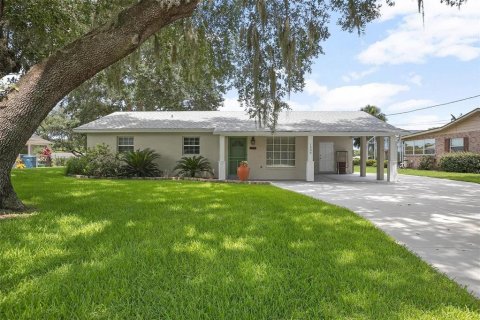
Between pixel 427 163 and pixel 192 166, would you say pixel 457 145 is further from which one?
pixel 192 166

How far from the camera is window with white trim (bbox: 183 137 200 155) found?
15.1m

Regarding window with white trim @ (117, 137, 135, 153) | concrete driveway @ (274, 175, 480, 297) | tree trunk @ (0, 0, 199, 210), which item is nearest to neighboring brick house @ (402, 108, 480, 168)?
concrete driveway @ (274, 175, 480, 297)

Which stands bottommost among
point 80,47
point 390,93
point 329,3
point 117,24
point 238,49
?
point 80,47

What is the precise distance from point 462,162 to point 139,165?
19803 millimetres

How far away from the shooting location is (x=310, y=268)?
3.14 metres

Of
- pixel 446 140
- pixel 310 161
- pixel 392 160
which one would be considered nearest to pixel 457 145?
pixel 446 140

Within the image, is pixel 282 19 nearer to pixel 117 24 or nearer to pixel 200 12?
pixel 200 12

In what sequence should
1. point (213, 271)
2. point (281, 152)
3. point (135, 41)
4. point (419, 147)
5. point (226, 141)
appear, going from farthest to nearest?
point (419, 147) < point (281, 152) < point (226, 141) < point (135, 41) < point (213, 271)

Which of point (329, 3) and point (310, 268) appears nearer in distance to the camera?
point (310, 268)

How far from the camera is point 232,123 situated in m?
15.1

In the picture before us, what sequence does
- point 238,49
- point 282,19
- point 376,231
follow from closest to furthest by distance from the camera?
point 376,231
point 282,19
point 238,49

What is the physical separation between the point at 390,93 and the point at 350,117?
3005 cm

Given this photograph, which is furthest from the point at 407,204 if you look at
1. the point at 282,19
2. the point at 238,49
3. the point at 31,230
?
the point at 31,230

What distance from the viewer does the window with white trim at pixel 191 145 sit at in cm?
1510
